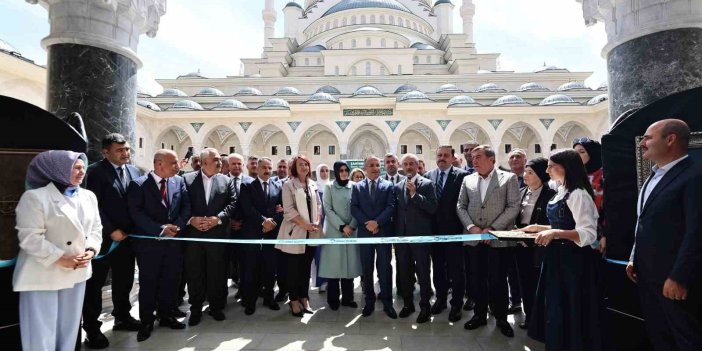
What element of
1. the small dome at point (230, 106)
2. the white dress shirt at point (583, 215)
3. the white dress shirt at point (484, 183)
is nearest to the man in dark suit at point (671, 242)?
the white dress shirt at point (583, 215)

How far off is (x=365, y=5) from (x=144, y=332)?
3287cm

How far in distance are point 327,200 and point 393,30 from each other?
2948 centimetres

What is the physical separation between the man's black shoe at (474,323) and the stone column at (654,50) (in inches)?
98.2

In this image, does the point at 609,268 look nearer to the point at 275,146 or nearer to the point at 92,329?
the point at 92,329

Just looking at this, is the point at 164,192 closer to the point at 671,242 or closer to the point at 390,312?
the point at 390,312

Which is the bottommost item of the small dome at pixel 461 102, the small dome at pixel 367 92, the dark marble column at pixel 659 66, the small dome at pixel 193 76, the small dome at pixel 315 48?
the dark marble column at pixel 659 66

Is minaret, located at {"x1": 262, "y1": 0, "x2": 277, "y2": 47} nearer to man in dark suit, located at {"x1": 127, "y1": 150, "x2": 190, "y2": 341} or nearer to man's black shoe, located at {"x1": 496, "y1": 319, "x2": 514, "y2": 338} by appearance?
man in dark suit, located at {"x1": 127, "y1": 150, "x2": 190, "y2": 341}

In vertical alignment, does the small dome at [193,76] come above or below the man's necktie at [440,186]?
above

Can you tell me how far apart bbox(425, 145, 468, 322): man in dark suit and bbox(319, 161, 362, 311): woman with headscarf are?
0.77 m

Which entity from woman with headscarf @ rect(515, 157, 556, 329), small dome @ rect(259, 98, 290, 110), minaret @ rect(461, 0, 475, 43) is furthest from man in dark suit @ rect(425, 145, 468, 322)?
minaret @ rect(461, 0, 475, 43)

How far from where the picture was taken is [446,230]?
11.6ft

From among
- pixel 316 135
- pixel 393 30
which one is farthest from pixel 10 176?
pixel 393 30

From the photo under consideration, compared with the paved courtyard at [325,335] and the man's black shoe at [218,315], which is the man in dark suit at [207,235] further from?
the paved courtyard at [325,335]

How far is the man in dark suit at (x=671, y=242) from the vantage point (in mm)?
1780
